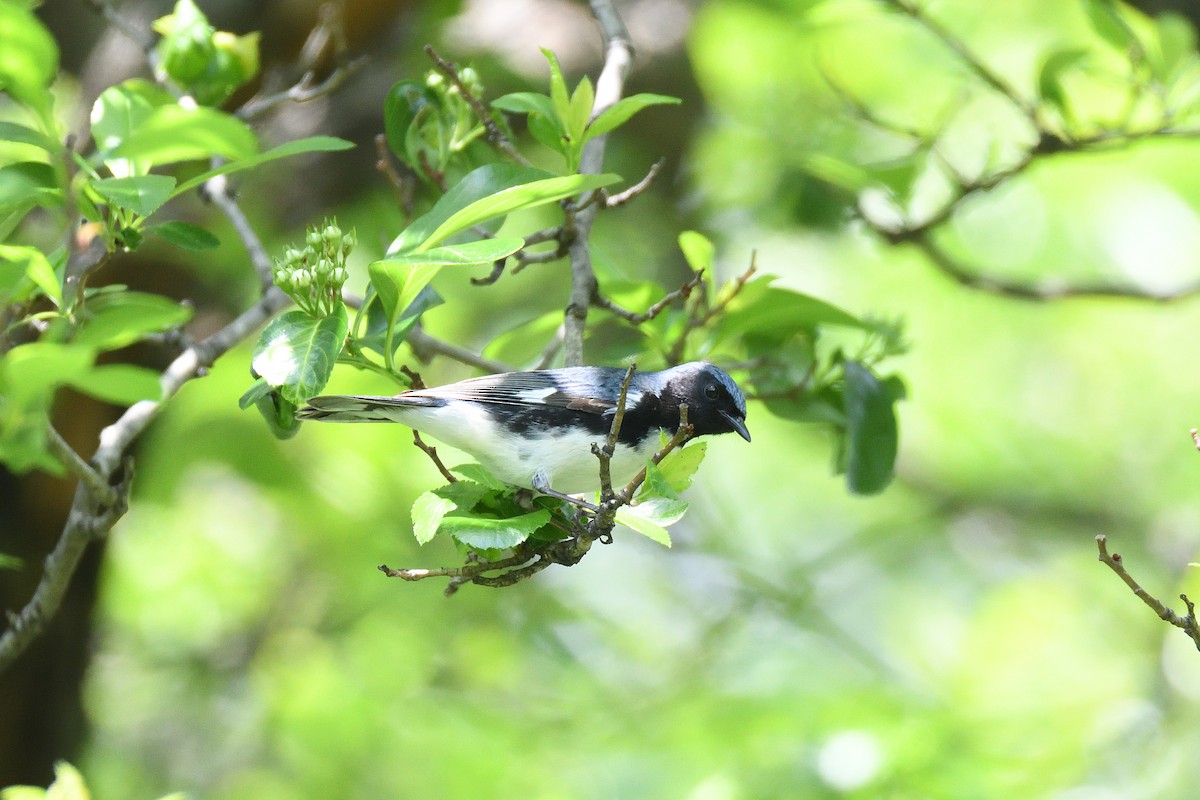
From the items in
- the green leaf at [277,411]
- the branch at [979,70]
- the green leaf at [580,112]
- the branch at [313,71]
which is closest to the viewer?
the green leaf at [277,411]

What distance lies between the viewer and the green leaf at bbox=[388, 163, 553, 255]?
2170 mm

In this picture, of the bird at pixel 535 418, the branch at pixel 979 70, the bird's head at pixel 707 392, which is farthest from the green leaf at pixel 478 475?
the branch at pixel 979 70

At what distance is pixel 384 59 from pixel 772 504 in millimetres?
4599

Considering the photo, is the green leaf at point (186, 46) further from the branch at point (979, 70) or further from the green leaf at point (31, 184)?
the branch at point (979, 70)

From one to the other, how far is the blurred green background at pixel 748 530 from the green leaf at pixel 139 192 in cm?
267

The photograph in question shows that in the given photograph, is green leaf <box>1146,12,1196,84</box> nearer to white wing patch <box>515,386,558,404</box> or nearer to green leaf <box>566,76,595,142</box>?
green leaf <box>566,76,595,142</box>

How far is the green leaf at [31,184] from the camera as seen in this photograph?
1.92m

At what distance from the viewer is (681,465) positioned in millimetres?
2088

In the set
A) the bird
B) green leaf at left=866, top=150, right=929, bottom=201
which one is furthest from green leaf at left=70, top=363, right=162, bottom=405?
green leaf at left=866, top=150, right=929, bottom=201

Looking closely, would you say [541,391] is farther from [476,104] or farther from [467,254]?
[467,254]

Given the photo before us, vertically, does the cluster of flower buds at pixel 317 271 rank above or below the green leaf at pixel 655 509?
above

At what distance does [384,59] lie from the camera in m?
5.22

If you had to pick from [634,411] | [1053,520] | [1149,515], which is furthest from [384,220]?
[1149,515]

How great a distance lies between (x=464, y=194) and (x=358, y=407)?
2.26ft
